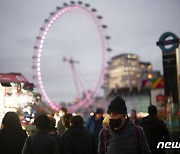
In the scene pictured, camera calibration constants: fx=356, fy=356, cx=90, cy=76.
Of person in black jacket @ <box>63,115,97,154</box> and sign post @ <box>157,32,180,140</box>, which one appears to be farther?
sign post @ <box>157,32,180,140</box>

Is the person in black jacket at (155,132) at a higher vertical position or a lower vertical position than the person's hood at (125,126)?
lower

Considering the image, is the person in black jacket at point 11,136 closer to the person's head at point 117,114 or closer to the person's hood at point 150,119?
the person's head at point 117,114

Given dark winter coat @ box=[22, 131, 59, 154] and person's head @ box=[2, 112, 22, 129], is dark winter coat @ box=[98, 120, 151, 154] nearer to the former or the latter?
dark winter coat @ box=[22, 131, 59, 154]

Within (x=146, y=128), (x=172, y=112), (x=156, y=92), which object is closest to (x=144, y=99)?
(x=156, y=92)

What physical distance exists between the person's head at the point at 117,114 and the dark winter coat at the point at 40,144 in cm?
146

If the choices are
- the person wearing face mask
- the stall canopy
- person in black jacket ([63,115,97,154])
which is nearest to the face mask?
the person wearing face mask

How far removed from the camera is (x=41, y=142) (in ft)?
17.5

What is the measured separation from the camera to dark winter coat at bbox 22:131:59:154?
5.29 m

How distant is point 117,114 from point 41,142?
1588 mm

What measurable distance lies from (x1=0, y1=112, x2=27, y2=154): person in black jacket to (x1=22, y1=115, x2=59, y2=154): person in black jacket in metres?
0.56

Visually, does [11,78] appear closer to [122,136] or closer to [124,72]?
[122,136]

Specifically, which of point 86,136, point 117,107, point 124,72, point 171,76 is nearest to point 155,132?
point 86,136

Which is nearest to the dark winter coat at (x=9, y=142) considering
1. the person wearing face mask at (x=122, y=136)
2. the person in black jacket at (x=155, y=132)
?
the person wearing face mask at (x=122, y=136)

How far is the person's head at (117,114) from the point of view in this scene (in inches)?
165
